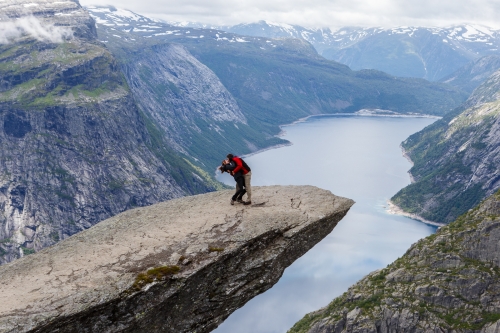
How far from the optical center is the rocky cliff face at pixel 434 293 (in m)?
126

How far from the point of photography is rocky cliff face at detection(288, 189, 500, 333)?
126438 mm

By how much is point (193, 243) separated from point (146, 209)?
8691 millimetres

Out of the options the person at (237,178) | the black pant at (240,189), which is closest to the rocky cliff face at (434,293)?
the black pant at (240,189)

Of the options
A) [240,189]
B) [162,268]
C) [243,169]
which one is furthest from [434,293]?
[162,268]

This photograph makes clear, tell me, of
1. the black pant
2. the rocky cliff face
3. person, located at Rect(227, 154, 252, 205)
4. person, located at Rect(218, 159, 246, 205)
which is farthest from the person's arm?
the rocky cliff face

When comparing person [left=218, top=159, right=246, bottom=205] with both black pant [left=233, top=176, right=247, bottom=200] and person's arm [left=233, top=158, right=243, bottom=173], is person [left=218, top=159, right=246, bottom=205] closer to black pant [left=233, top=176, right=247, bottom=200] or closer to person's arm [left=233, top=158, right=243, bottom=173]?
black pant [left=233, top=176, right=247, bottom=200]

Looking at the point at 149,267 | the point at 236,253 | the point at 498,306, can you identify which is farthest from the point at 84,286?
the point at 498,306

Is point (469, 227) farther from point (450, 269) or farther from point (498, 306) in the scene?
point (498, 306)

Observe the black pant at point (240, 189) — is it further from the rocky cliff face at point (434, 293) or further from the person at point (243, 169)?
the rocky cliff face at point (434, 293)

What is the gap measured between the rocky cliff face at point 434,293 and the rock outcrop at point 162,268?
328ft

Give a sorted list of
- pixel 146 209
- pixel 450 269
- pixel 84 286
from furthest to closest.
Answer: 1. pixel 450 269
2. pixel 146 209
3. pixel 84 286

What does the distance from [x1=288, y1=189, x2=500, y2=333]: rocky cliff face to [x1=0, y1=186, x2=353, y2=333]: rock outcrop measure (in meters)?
100

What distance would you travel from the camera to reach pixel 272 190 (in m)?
41.6

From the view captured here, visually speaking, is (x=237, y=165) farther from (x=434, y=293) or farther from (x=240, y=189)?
(x=434, y=293)
